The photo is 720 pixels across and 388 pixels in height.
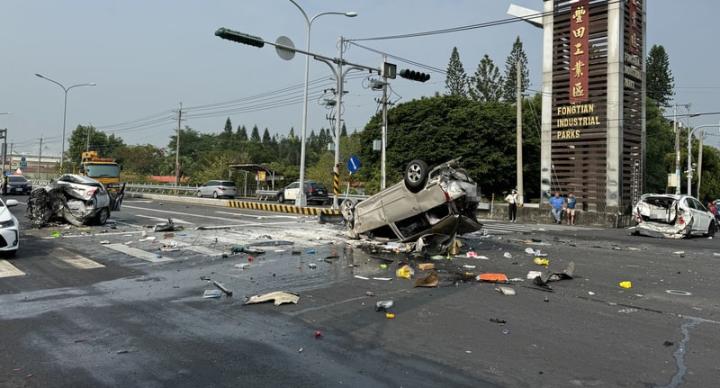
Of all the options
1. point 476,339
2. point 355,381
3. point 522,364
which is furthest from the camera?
point 476,339

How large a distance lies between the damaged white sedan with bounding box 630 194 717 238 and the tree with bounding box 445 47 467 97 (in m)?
46.3

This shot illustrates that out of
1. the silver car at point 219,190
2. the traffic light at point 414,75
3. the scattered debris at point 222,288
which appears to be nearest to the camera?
the scattered debris at point 222,288

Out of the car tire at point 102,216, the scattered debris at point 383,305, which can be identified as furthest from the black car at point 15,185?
the scattered debris at point 383,305

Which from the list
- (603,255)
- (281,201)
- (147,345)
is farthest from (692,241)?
(281,201)

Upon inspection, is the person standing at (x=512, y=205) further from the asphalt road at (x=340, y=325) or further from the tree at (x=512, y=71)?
the tree at (x=512, y=71)

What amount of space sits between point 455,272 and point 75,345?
604 cm

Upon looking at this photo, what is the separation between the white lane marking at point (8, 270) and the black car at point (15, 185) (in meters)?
32.6

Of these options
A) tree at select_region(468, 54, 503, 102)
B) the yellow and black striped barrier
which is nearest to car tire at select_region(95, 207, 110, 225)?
the yellow and black striped barrier

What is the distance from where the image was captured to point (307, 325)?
5383 millimetres

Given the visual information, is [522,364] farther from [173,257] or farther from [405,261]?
[173,257]

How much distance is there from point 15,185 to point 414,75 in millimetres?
31343

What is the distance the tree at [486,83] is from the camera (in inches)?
2400

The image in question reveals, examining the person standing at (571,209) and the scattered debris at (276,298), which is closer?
the scattered debris at (276,298)

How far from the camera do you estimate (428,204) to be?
1062 cm
